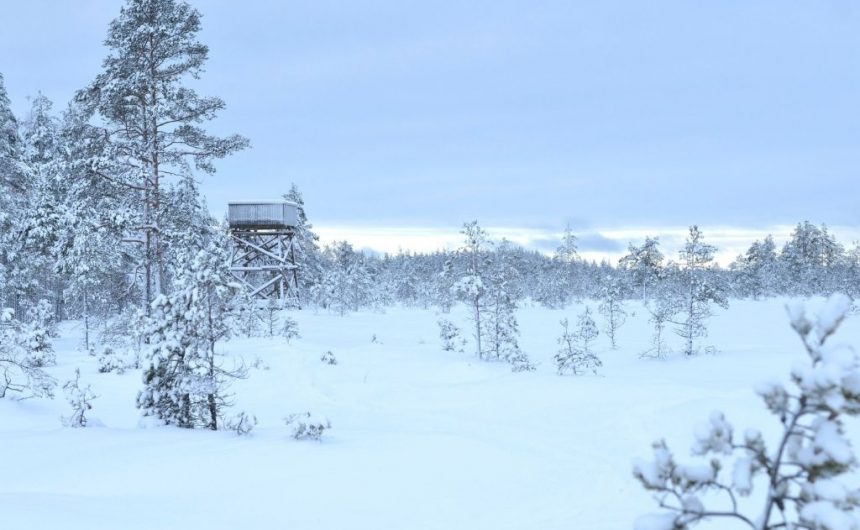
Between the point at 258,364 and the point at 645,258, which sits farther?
the point at 645,258

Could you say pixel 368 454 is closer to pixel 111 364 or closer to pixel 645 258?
pixel 111 364

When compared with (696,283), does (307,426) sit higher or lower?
lower

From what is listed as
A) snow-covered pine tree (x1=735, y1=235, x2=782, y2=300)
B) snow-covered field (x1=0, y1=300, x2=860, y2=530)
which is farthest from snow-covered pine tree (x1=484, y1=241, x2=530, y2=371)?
snow-covered pine tree (x1=735, y1=235, x2=782, y2=300)

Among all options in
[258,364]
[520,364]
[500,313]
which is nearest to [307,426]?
[258,364]

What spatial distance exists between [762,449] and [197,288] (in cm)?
888

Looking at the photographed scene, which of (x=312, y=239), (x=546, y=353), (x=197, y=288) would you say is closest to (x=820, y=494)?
(x=197, y=288)

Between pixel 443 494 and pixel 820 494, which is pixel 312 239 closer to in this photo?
pixel 443 494

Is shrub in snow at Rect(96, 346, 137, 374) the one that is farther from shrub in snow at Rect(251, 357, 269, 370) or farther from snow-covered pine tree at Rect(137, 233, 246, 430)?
snow-covered pine tree at Rect(137, 233, 246, 430)

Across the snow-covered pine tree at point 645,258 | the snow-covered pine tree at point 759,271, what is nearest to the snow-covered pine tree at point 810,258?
the snow-covered pine tree at point 759,271

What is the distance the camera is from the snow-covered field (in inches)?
238

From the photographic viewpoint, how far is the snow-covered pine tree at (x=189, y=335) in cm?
940

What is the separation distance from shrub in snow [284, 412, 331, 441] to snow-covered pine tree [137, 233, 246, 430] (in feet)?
4.63

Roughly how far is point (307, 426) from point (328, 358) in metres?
11.6

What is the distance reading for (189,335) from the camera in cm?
Result: 956
